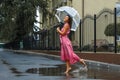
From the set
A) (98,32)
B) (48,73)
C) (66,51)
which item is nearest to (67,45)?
(66,51)

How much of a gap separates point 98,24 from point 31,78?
13.1 m

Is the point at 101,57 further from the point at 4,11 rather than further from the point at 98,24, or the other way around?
the point at 4,11

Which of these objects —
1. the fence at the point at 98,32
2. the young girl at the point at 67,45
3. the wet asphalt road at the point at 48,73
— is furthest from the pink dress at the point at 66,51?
the fence at the point at 98,32

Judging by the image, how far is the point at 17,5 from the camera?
3853 centimetres

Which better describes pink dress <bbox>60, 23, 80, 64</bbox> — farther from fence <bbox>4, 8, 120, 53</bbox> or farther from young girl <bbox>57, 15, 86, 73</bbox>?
fence <bbox>4, 8, 120, 53</bbox>

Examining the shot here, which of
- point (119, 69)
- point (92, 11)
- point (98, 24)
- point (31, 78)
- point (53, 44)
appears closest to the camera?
point (31, 78)

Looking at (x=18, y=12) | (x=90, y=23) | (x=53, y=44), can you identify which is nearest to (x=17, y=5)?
(x=18, y=12)

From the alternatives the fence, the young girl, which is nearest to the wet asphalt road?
the young girl

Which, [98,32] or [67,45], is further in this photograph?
[98,32]

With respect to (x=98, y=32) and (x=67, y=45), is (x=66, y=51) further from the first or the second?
(x=98, y=32)

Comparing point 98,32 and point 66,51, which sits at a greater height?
point 98,32

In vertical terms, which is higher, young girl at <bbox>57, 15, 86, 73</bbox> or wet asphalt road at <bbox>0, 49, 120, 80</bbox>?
young girl at <bbox>57, 15, 86, 73</bbox>

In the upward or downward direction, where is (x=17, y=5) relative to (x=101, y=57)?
upward

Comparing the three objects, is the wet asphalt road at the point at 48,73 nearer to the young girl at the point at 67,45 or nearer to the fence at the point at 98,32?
Answer: the young girl at the point at 67,45
